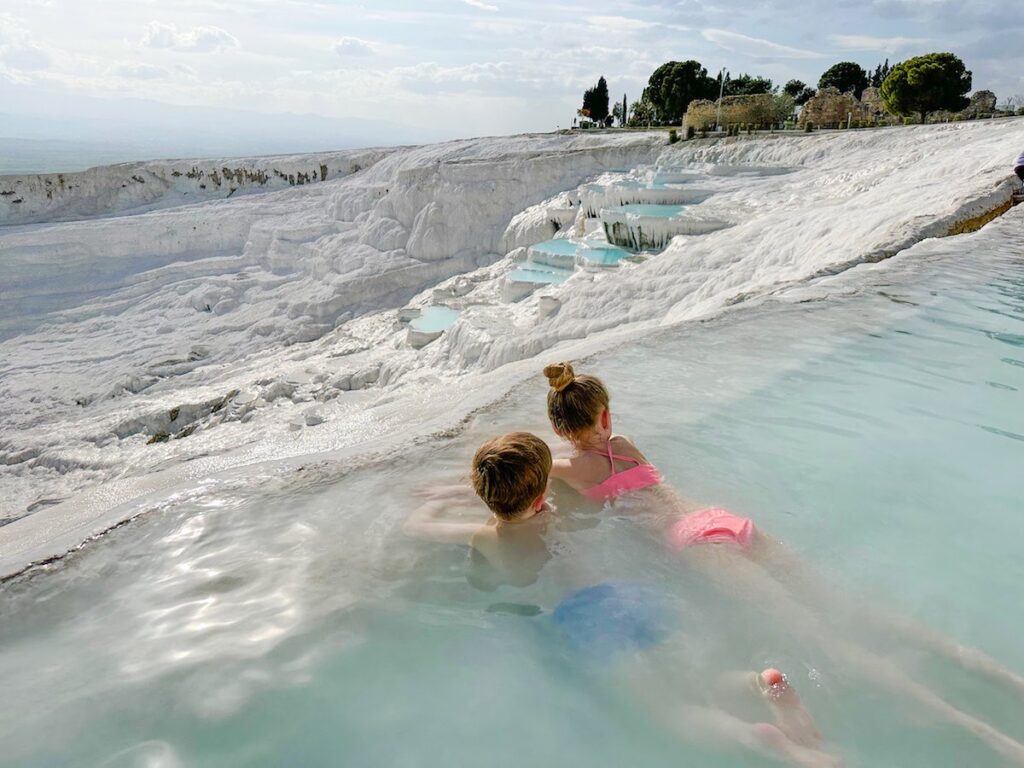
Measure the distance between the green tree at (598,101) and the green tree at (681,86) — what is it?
342 centimetres

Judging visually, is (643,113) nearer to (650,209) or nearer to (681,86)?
(681,86)

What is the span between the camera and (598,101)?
36938 mm

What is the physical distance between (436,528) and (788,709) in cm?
108

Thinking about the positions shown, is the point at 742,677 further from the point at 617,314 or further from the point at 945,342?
the point at 617,314

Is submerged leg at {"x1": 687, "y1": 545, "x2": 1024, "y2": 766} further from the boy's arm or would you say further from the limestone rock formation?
the limestone rock formation

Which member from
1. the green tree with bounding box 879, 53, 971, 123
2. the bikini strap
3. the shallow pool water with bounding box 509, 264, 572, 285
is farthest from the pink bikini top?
the green tree with bounding box 879, 53, 971, 123

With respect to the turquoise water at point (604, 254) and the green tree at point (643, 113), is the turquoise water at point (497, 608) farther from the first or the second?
the green tree at point (643, 113)

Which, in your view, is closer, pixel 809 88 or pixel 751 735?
pixel 751 735

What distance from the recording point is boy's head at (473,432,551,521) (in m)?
1.91

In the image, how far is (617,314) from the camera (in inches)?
297

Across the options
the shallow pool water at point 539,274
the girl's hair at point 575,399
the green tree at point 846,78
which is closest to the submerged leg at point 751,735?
the girl's hair at point 575,399

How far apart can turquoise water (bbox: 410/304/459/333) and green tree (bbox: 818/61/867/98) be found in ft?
126

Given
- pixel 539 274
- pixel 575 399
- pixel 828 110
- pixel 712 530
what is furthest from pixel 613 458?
pixel 828 110

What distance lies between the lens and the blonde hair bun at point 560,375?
2.15m
